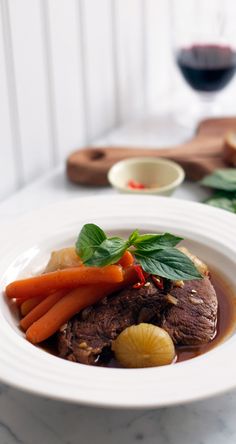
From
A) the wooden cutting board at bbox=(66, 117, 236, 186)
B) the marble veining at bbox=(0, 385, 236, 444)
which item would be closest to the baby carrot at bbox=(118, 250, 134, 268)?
the marble veining at bbox=(0, 385, 236, 444)

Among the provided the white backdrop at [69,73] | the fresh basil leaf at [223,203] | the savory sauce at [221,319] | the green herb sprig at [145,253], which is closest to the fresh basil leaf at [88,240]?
the green herb sprig at [145,253]

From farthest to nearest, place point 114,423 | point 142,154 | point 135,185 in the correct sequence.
Result: point 142,154, point 135,185, point 114,423

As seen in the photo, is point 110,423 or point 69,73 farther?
point 69,73

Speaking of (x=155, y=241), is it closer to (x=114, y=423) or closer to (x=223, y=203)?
(x=114, y=423)

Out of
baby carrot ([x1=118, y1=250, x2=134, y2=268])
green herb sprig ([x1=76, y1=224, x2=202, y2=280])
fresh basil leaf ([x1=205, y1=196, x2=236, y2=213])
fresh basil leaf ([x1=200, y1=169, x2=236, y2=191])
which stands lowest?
fresh basil leaf ([x1=205, y1=196, x2=236, y2=213])

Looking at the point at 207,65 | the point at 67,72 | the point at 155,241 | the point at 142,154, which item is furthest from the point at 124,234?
the point at 207,65

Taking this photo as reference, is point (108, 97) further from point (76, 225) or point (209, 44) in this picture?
point (76, 225)

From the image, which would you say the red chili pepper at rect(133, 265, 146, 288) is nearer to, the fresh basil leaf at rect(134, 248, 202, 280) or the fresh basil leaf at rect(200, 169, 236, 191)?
the fresh basil leaf at rect(134, 248, 202, 280)
